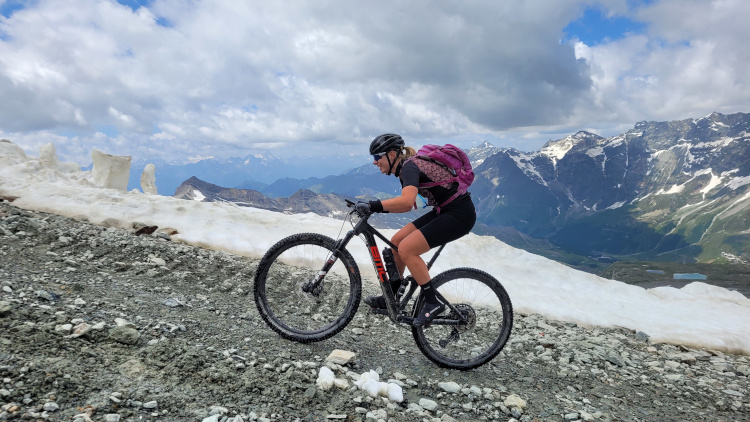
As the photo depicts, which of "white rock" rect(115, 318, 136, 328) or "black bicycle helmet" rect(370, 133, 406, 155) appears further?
"black bicycle helmet" rect(370, 133, 406, 155)

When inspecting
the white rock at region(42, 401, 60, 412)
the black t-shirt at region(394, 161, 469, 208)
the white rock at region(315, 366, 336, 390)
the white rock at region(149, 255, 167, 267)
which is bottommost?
the white rock at region(42, 401, 60, 412)

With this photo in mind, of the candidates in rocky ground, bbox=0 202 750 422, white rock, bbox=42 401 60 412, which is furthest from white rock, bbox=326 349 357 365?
white rock, bbox=42 401 60 412

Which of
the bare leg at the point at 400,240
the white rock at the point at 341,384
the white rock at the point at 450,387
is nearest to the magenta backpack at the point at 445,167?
the bare leg at the point at 400,240

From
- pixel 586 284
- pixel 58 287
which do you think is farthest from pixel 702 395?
pixel 58 287

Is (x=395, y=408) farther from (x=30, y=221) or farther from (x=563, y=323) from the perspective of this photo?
(x=30, y=221)

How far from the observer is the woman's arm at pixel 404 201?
5.45 metres

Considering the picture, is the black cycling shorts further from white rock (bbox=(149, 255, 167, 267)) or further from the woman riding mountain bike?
white rock (bbox=(149, 255, 167, 267))

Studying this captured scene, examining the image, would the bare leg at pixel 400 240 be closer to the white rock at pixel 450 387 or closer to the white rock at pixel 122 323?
the white rock at pixel 450 387

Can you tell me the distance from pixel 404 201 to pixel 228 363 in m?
3.22

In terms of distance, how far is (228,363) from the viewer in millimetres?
5086

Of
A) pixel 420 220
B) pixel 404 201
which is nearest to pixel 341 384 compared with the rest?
pixel 404 201

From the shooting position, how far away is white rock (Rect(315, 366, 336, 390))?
4895 millimetres

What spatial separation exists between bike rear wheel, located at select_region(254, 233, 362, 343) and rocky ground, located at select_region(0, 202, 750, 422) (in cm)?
30

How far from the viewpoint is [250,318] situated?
275 inches
